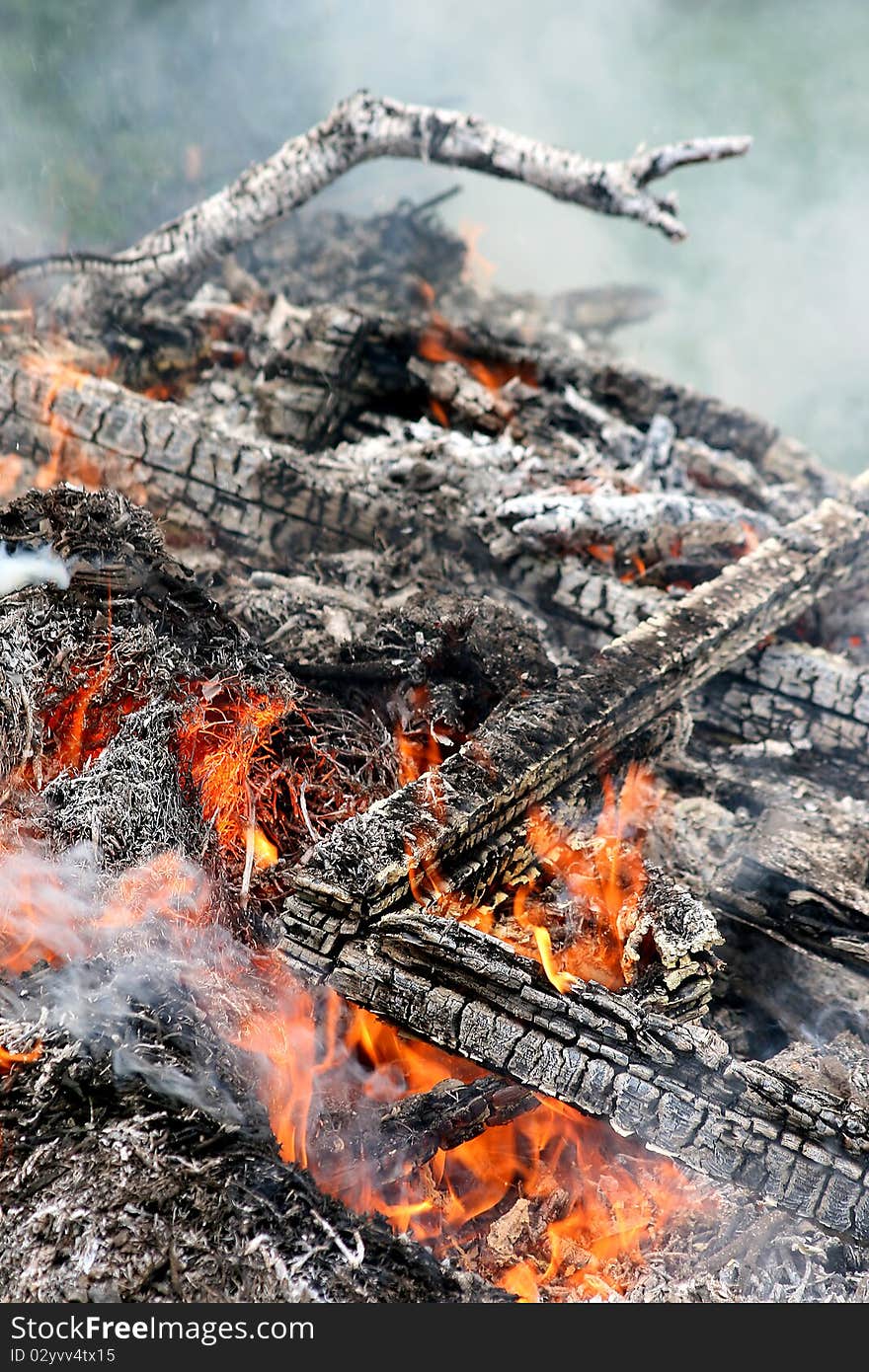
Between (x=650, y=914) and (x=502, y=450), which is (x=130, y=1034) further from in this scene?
(x=502, y=450)

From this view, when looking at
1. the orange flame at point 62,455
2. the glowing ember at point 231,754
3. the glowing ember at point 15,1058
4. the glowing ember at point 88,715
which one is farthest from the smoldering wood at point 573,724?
the orange flame at point 62,455

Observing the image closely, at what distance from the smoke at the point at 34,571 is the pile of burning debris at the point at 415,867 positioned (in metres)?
0.02

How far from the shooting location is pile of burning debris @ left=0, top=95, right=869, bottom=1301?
12.5 ft

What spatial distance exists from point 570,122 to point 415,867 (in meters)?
14.0

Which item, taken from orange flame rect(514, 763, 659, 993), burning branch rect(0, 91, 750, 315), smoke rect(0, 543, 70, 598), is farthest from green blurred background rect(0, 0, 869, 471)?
orange flame rect(514, 763, 659, 993)

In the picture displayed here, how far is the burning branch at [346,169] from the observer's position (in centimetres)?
998

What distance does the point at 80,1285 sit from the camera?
340 centimetres

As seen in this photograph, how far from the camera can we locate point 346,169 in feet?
34.1

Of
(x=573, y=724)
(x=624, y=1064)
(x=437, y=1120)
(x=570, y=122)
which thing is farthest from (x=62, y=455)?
(x=570, y=122)

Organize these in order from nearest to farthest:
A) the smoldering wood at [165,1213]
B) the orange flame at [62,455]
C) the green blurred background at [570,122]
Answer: the smoldering wood at [165,1213] → the orange flame at [62,455] → the green blurred background at [570,122]

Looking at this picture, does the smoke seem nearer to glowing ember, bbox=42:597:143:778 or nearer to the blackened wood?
glowing ember, bbox=42:597:143:778

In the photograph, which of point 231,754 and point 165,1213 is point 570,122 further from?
point 165,1213

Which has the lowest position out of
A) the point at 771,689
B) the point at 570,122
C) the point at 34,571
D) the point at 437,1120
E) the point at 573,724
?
the point at 437,1120

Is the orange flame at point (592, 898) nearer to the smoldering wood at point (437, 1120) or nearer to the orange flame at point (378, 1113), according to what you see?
the smoldering wood at point (437, 1120)
